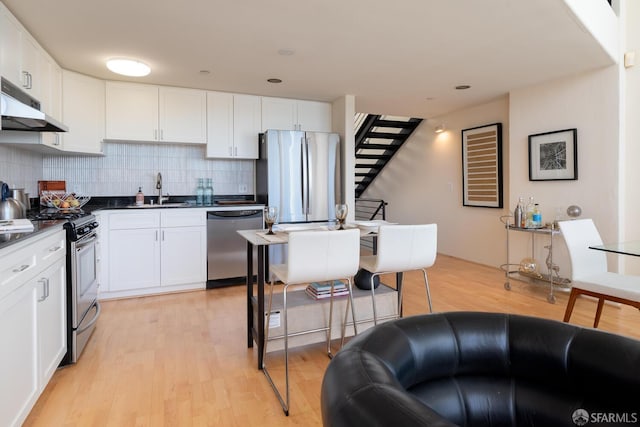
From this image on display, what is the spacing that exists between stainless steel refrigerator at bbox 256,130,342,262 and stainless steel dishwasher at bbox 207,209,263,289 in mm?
317

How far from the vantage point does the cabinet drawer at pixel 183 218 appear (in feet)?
12.6

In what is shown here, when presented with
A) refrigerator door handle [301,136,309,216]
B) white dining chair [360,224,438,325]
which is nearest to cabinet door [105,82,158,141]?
refrigerator door handle [301,136,309,216]

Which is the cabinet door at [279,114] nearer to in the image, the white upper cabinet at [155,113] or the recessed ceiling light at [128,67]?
the white upper cabinet at [155,113]

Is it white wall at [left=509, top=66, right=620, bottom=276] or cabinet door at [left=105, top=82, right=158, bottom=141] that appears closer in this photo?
white wall at [left=509, top=66, right=620, bottom=276]

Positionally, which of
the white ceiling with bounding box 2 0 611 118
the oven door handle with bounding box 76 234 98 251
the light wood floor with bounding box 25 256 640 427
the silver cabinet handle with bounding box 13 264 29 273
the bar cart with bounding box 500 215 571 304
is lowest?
the light wood floor with bounding box 25 256 640 427

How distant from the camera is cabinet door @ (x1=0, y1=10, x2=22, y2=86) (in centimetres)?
232

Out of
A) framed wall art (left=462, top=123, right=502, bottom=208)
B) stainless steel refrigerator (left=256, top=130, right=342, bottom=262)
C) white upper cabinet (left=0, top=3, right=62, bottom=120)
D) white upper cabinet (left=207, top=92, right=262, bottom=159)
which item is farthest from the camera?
framed wall art (left=462, top=123, right=502, bottom=208)

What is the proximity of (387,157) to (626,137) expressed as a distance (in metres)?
4.00

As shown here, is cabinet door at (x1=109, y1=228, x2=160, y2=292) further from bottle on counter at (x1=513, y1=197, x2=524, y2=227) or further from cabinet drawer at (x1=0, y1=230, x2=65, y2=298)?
bottle on counter at (x1=513, y1=197, x2=524, y2=227)

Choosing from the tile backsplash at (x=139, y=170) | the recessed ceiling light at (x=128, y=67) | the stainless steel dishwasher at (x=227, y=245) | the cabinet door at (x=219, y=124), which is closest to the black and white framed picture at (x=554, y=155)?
the stainless steel dishwasher at (x=227, y=245)

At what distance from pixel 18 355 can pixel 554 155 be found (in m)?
4.65

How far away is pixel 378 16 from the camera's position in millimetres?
2516

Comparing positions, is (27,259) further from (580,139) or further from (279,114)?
(580,139)

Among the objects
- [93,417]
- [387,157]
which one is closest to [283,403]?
[93,417]
